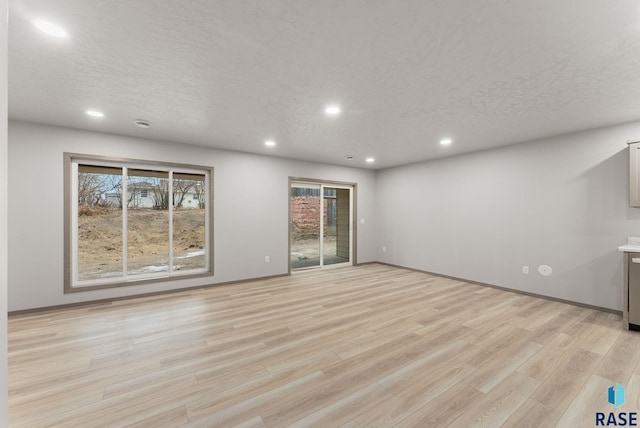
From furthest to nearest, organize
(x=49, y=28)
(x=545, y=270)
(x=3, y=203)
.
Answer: (x=545, y=270) → (x=49, y=28) → (x=3, y=203)

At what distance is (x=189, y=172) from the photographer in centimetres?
448

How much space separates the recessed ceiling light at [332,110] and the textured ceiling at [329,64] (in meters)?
0.09

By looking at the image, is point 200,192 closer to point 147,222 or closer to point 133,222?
point 147,222

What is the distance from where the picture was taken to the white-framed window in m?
3.70

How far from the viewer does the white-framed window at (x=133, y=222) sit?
370cm

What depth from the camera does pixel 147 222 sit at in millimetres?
4289

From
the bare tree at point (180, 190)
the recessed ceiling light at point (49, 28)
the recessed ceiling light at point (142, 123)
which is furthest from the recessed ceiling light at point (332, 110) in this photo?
the bare tree at point (180, 190)

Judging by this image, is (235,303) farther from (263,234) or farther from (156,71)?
(156,71)

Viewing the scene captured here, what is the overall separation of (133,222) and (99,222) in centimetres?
42

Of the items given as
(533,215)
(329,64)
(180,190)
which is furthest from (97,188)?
(533,215)

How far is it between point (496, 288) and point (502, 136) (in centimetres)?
253

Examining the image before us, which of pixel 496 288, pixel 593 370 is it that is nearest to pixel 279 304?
pixel 593 370

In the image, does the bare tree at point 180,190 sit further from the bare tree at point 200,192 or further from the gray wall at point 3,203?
the gray wall at point 3,203

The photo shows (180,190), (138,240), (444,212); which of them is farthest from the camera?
(444,212)
